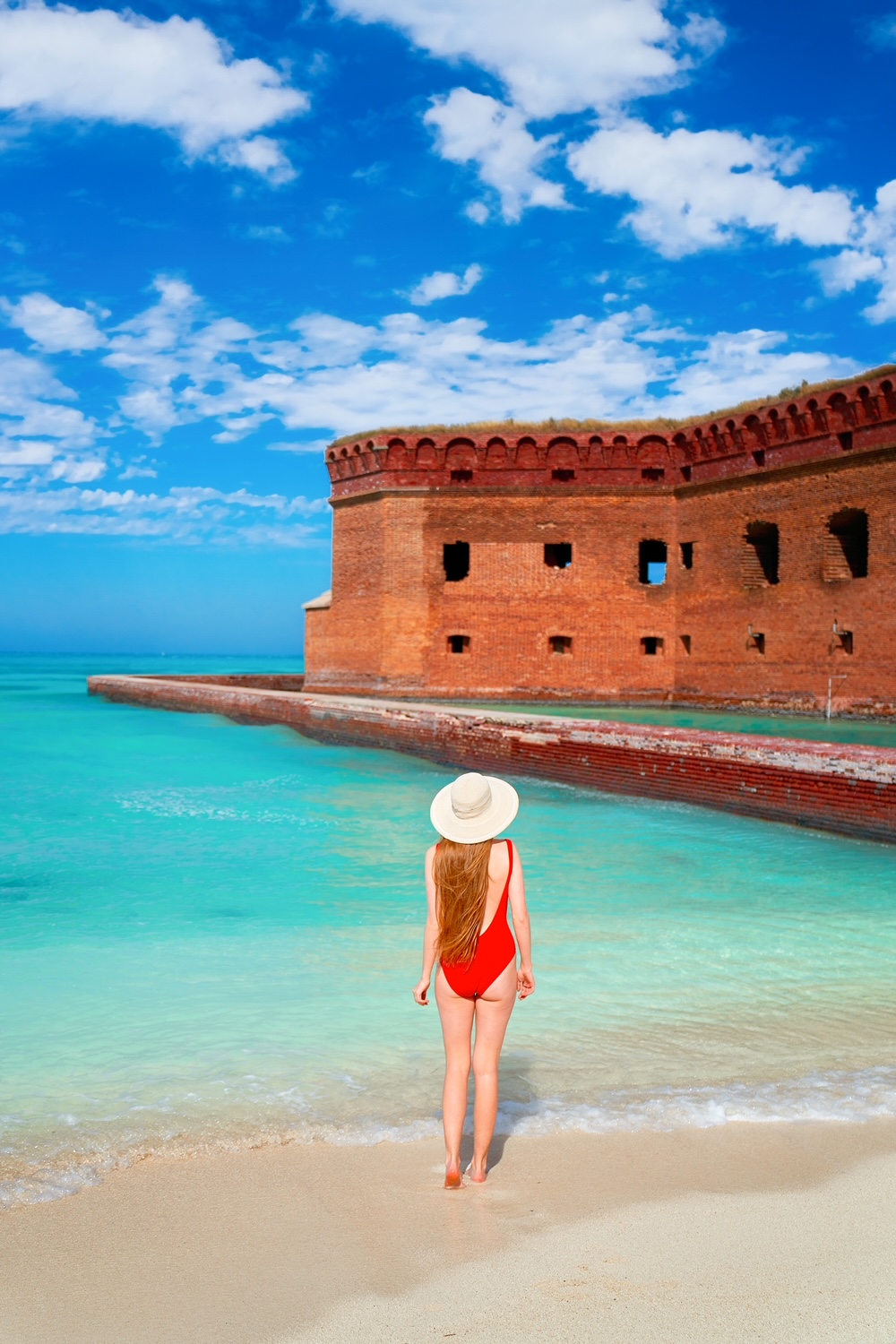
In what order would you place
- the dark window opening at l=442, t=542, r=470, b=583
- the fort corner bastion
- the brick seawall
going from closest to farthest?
the brick seawall → the fort corner bastion → the dark window opening at l=442, t=542, r=470, b=583

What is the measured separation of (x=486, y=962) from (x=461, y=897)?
178 millimetres

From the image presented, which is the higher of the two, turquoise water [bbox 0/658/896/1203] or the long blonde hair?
the long blonde hair

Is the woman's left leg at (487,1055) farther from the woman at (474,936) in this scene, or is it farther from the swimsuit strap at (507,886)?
the swimsuit strap at (507,886)

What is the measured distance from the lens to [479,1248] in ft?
8.04

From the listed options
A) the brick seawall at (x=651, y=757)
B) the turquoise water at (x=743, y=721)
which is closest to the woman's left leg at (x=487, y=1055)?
the brick seawall at (x=651, y=757)

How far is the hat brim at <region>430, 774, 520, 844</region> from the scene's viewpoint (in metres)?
2.72

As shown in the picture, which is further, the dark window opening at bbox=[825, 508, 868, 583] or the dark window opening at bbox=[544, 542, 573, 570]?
the dark window opening at bbox=[544, 542, 573, 570]

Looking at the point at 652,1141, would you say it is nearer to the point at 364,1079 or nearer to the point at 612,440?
the point at 364,1079

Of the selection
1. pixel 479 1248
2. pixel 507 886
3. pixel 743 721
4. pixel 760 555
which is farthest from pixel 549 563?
pixel 479 1248

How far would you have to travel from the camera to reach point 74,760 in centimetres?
1495

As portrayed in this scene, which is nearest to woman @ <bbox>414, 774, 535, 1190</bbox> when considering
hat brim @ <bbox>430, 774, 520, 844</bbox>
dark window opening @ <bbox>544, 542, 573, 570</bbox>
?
hat brim @ <bbox>430, 774, 520, 844</bbox>

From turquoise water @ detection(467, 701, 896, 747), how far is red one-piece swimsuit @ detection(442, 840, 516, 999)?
963cm

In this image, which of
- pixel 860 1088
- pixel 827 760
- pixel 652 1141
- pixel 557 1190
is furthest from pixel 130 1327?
pixel 827 760

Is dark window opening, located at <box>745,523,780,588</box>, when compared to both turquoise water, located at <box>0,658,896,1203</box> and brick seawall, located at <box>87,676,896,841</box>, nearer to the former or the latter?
brick seawall, located at <box>87,676,896,841</box>
